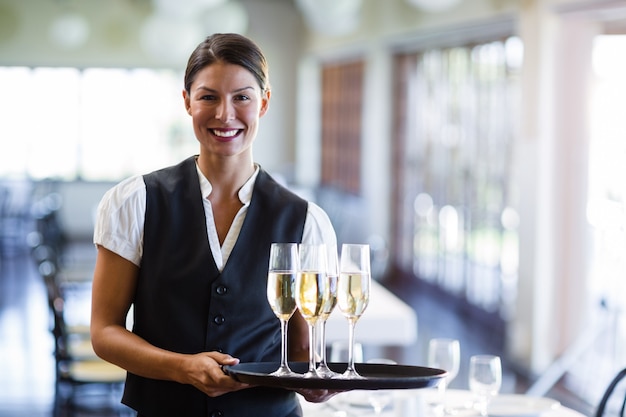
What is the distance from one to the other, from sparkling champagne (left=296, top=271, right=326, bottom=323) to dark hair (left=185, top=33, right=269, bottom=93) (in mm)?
385

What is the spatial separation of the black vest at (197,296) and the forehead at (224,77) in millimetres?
203

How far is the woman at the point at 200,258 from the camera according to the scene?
5.73ft

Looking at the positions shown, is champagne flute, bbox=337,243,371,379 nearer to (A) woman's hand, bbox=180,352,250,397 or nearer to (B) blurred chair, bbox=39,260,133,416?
(A) woman's hand, bbox=180,352,250,397

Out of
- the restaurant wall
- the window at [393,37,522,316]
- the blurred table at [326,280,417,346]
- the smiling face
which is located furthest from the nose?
the window at [393,37,522,316]

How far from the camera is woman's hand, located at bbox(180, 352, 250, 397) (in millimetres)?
1597

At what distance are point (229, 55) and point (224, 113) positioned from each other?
0.10 meters

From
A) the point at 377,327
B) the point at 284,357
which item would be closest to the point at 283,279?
the point at 284,357

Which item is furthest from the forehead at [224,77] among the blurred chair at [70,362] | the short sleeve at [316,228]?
the blurred chair at [70,362]

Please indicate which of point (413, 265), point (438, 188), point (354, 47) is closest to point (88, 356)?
point (438, 188)

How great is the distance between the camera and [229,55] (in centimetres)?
174

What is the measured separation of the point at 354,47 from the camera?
11.4m

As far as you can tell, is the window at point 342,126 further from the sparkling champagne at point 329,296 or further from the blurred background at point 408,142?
the sparkling champagne at point 329,296

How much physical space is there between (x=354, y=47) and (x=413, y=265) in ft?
8.79

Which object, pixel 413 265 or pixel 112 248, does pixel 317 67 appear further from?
pixel 112 248
